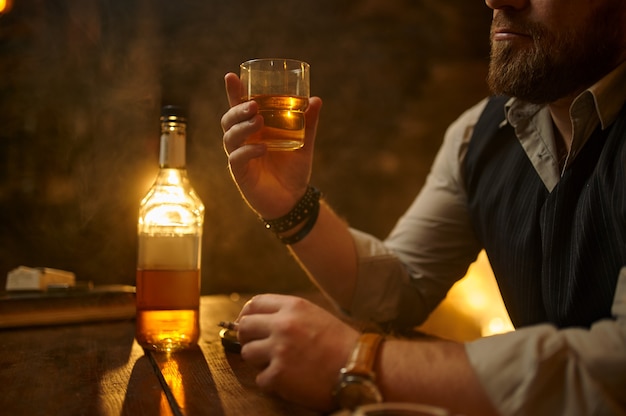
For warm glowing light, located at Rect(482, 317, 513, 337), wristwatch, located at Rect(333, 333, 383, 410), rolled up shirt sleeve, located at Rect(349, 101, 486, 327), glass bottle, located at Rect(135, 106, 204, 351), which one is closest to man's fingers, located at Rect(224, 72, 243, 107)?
glass bottle, located at Rect(135, 106, 204, 351)

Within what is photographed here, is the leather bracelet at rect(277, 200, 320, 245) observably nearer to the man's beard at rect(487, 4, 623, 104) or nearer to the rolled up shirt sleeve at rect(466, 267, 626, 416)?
the man's beard at rect(487, 4, 623, 104)

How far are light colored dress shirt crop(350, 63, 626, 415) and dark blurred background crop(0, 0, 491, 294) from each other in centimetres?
138

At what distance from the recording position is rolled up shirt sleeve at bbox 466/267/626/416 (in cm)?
67

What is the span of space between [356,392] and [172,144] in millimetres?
559

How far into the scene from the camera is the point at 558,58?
116 centimetres

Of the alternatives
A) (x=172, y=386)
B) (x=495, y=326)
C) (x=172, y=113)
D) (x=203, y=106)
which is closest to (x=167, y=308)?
(x=172, y=386)

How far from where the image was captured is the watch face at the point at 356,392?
712 mm

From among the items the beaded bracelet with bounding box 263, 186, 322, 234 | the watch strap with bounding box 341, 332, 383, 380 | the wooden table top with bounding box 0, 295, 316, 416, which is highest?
the beaded bracelet with bounding box 263, 186, 322, 234

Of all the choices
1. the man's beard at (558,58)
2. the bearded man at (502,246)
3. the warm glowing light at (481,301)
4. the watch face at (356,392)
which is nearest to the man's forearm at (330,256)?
the bearded man at (502,246)

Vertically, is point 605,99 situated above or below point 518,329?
above

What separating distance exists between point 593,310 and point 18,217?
2.14m

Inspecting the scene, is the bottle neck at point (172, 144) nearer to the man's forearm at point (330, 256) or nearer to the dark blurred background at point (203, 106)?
the man's forearm at point (330, 256)

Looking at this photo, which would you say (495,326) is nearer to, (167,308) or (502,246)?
(502,246)

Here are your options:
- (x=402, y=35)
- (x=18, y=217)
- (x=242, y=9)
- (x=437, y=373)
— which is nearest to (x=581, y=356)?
(x=437, y=373)
